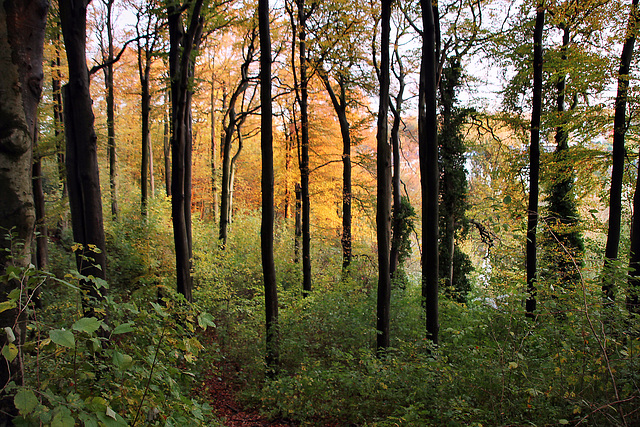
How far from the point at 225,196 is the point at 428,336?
1123cm

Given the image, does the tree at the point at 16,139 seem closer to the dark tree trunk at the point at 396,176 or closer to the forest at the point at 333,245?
the forest at the point at 333,245

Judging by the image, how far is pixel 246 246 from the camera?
17594 mm

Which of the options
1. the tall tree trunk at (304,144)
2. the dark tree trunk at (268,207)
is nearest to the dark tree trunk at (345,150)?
the tall tree trunk at (304,144)

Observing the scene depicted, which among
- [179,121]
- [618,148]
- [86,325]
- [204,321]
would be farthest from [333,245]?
[86,325]

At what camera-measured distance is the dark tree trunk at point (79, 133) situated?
5.11 meters

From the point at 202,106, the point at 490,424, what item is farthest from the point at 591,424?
the point at 202,106

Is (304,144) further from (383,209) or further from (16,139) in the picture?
(16,139)

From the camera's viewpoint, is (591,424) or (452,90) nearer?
(591,424)

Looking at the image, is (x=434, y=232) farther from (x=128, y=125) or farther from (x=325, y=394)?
(x=128, y=125)

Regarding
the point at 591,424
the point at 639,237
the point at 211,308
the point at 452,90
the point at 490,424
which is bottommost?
the point at 211,308

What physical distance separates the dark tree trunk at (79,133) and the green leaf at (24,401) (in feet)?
13.1

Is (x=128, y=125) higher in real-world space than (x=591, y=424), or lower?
higher

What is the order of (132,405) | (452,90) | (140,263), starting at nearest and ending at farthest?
(132,405), (140,263), (452,90)

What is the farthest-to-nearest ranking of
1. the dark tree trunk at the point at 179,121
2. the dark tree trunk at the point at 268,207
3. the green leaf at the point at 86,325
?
the dark tree trunk at the point at 179,121
the dark tree trunk at the point at 268,207
the green leaf at the point at 86,325
